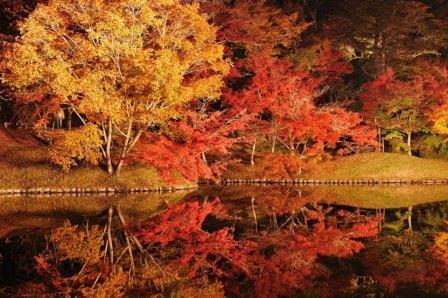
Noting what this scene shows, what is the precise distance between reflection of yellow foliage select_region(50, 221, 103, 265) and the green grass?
17277 mm

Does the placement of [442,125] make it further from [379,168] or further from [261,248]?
[261,248]

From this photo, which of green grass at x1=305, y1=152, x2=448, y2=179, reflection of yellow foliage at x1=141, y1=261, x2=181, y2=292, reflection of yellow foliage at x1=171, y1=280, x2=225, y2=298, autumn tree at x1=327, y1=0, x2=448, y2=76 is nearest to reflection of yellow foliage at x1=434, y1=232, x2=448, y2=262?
reflection of yellow foliage at x1=171, y1=280, x2=225, y2=298

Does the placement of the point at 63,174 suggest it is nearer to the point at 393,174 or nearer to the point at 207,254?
the point at 207,254

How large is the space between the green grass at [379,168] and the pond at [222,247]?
7415 millimetres

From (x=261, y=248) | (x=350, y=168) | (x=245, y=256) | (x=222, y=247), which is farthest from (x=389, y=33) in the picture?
(x=245, y=256)

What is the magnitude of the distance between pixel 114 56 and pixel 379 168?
16.5 m

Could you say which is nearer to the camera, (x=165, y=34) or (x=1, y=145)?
(x=165, y=34)

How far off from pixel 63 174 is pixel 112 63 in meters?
A: 5.75

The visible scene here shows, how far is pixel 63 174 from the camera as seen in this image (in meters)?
24.9

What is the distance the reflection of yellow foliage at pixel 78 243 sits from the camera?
491 inches

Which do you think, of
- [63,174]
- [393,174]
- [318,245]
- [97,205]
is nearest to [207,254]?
[318,245]

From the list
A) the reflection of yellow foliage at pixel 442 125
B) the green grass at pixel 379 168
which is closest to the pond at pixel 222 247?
the green grass at pixel 379 168

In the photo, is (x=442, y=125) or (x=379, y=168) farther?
(x=379, y=168)

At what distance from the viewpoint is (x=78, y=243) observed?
45.2 feet
